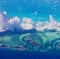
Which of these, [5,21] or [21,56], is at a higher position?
[5,21]

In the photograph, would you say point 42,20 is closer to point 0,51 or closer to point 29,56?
point 29,56

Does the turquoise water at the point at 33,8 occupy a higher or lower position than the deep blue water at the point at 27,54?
higher

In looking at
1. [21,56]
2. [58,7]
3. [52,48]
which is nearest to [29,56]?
[21,56]

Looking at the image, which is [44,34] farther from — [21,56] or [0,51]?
[0,51]

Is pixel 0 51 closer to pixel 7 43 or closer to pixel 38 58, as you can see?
pixel 7 43

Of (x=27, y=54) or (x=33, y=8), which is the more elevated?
(x=33, y=8)

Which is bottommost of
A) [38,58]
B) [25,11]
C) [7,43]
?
[38,58]

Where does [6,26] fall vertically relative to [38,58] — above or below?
above

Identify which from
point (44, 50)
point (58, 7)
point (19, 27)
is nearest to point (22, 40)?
point (19, 27)

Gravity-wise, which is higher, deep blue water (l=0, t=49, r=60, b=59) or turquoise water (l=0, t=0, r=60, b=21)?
turquoise water (l=0, t=0, r=60, b=21)

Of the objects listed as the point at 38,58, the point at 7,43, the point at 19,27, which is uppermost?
the point at 19,27
